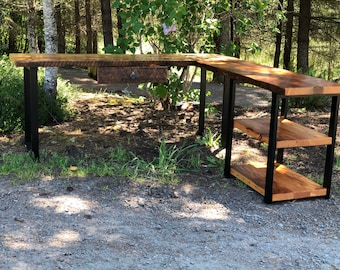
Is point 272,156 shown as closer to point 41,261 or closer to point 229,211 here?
point 229,211

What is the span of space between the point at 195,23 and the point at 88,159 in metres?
2.69

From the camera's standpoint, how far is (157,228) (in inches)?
157

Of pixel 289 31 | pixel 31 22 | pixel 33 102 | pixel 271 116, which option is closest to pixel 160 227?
pixel 271 116

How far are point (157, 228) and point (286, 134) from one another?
1.43m

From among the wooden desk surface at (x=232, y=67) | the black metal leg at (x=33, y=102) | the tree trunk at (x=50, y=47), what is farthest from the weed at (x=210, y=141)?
the tree trunk at (x=50, y=47)

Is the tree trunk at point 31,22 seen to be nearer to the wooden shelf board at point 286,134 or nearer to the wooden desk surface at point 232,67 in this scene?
the wooden desk surface at point 232,67

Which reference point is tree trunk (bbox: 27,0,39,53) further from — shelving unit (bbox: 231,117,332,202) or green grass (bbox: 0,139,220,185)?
shelving unit (bbox: 231,117,332,202)

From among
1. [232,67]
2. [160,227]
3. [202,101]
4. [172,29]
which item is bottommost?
[160,227]

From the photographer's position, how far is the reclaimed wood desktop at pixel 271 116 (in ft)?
14.1

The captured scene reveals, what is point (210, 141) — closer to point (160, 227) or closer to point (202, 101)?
point (202, 101)

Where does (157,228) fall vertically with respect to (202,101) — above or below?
below

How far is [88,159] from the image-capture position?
5562 millimetres

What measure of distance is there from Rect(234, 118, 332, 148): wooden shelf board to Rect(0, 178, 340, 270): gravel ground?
0.52 metres

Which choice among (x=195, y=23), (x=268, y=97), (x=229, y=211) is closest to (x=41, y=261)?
(x=229, y=211)
